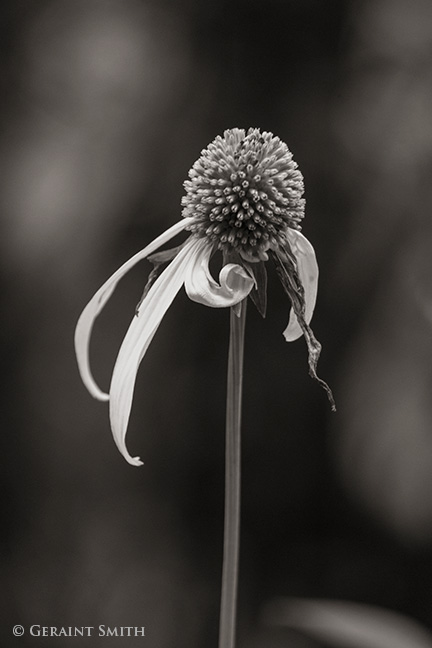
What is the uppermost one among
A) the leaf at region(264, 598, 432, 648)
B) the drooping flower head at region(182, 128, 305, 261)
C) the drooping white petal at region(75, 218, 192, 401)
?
the drooping flower head at region(182, 128, 305, 261)

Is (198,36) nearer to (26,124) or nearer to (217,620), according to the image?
(26,124)

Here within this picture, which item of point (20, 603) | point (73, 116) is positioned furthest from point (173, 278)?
point (20, 603)

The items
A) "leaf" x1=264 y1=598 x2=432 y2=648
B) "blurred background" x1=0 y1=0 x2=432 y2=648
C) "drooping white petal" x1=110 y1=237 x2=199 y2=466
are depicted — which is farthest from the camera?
"blurred background" x1=0 y1=0 x2=432 y2=648

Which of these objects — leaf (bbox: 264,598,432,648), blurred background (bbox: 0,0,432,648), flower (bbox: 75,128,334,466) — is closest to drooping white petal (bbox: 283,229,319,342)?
flower (bbox: 75,128,334,466)

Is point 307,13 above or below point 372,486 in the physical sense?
above

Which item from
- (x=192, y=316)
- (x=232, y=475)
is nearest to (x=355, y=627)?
(x=232, y=475)

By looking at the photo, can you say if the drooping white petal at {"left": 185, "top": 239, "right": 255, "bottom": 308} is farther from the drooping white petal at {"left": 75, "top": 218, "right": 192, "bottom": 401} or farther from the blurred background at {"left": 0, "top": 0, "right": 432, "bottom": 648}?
the blurred background at {"left": 0, "top": 0, "right": 432, "bottom": 648}

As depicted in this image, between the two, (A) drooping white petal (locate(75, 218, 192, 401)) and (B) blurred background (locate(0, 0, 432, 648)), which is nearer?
(A) drooping white petal (locate(75, 218, 192, 401))

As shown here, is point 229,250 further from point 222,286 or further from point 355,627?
point 355,627
